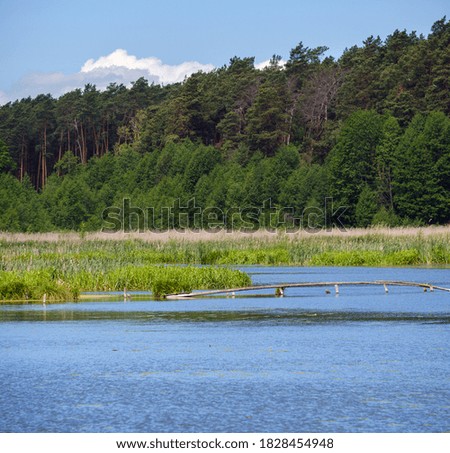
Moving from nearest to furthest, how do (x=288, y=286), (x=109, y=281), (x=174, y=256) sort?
(x=288, y=286) → (x=109, y=281) → (x=174, y=256)

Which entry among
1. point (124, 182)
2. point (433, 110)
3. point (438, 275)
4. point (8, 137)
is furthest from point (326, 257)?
point (8, 137)

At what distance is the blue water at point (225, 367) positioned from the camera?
15.6m

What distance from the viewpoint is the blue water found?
15586 mm

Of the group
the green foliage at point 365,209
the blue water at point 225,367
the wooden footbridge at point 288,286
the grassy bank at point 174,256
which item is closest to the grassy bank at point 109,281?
the grassy bank at point 174,256

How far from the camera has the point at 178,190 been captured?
11081 cm

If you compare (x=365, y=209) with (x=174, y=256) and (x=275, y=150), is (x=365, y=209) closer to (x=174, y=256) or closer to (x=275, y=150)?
(x=275, y=150)

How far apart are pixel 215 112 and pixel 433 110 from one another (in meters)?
37.8

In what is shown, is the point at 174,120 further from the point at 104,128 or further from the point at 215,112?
the point at 104,128

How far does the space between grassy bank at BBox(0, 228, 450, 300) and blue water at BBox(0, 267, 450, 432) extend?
277cm
